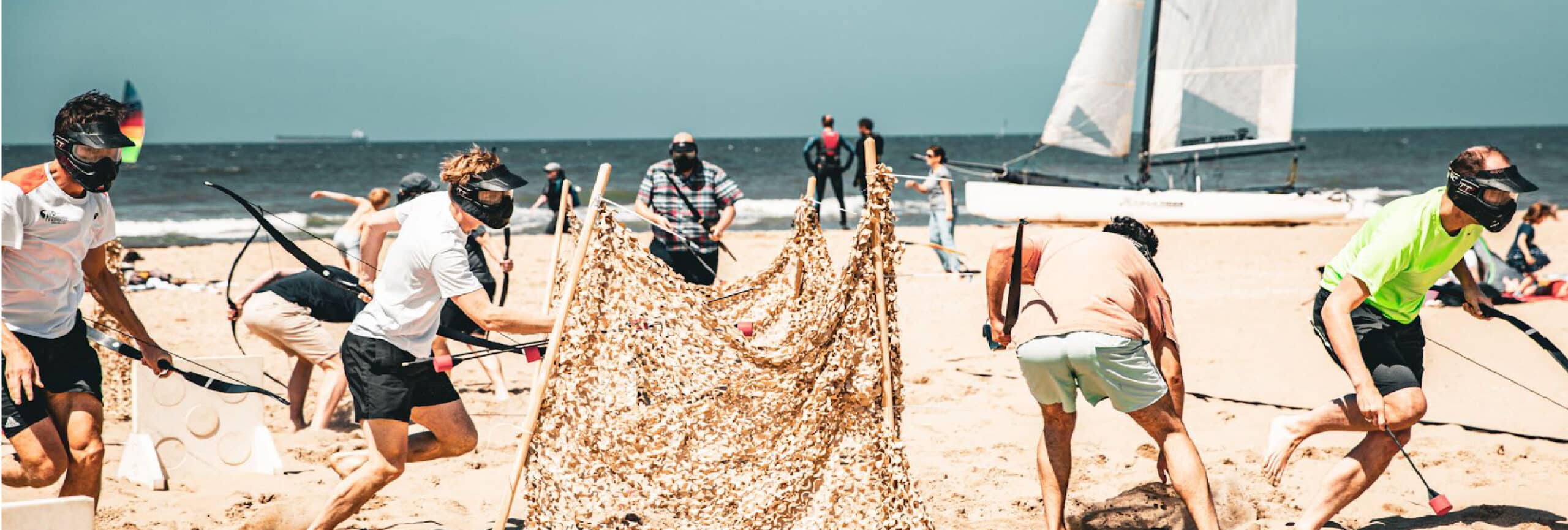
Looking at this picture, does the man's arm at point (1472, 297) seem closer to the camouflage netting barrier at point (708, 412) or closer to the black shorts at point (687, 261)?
the camouflage netting barrier at point (708, 412)

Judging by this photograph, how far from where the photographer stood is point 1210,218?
17797 millimetres

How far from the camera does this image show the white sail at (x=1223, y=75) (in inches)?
765

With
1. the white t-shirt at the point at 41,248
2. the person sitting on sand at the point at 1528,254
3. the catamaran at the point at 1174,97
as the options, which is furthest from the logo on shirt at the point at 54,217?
the catamaran at the point at 1174,97

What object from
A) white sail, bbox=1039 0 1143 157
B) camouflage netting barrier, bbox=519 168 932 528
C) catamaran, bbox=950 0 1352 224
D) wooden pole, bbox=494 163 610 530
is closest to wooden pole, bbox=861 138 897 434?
camouflage netting barrier, bbox=519 168 932 528

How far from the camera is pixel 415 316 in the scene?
13.2 feet

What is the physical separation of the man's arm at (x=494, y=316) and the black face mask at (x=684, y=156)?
360 centimetres

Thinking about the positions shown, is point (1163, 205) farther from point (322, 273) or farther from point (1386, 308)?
point (322, 273)

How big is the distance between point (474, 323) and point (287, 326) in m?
1.04

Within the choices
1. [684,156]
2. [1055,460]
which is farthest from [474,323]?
[1055,460]

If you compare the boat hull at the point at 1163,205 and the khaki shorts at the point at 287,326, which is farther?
the boat hull at the point at 1163,205

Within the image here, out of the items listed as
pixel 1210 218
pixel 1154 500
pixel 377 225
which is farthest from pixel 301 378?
pixel 1210 218

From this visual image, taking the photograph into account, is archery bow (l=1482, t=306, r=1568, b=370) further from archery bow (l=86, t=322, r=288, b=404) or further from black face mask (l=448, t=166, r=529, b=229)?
archery bow (l=86, t=322, r=288, b=404)

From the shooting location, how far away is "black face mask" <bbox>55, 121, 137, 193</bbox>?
3789 mm

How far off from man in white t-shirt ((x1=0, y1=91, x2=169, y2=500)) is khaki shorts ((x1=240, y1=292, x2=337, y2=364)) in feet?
6.00
